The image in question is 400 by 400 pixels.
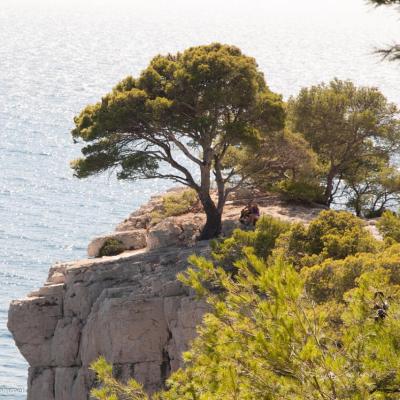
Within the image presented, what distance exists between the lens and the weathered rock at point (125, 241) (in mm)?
44406

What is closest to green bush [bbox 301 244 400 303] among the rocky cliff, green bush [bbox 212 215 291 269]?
green bush [bbox 212 215 291 269]

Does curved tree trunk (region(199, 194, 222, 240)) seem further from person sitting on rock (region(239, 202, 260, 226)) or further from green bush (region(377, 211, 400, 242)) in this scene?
green bush (region(377, 211, 400, 242))

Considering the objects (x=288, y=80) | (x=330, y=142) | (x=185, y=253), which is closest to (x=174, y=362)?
(x=185, y=253)

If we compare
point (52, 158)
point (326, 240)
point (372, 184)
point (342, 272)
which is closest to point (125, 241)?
point (326, 240)

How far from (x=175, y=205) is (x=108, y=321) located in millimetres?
10361

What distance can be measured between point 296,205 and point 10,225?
32.5 meters

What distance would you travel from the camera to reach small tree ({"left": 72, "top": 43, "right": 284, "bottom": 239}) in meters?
41.3

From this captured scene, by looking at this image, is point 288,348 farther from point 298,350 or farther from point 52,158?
point 52,158

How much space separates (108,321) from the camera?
37250 millimetres

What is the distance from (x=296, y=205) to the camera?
46.9 meters

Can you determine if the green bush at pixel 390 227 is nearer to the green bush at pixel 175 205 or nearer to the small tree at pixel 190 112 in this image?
the small tree at pixel 190 112

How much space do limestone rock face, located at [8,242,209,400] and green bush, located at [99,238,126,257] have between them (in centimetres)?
154

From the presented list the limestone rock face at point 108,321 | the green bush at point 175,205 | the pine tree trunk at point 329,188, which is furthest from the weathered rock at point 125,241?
the pine tree trunk at point 329,188

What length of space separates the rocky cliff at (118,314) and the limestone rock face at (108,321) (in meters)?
0.04
